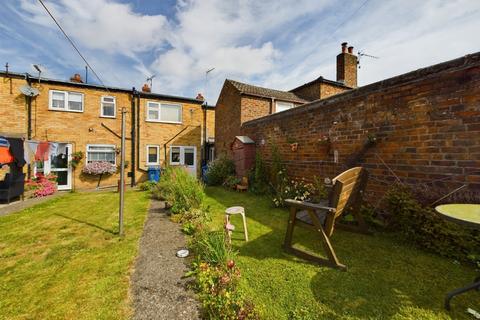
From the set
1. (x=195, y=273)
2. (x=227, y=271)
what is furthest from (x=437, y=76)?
(x=195, y=273)

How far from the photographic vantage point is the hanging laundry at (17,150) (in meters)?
6.79

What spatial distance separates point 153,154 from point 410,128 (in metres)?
12.1

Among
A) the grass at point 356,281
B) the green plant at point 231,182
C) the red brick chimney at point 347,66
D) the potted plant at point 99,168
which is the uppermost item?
the red brick chimney at point 347,66

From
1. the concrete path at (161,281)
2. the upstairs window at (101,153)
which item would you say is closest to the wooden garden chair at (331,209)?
the concrete path at (161,281)

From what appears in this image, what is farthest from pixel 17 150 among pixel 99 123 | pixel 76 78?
pixel 76 78

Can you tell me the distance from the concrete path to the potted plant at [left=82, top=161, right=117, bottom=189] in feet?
28.0

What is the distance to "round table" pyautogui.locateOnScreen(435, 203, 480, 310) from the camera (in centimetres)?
168

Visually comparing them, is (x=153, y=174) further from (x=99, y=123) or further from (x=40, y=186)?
(x=40, y=186)

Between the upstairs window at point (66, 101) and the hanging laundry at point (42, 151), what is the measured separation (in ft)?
11.3

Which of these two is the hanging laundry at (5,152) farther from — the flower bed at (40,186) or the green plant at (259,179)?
the green plant at (259,179)

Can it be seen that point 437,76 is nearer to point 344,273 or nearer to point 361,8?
point 344,273

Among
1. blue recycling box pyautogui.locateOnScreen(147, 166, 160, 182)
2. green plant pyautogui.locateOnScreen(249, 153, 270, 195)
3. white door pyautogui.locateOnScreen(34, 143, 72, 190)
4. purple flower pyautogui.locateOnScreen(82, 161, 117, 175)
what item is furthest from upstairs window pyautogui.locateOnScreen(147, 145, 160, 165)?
green plant pyautogui.locateOnScreen(249, 153, 270, 195)

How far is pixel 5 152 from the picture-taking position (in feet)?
21.5

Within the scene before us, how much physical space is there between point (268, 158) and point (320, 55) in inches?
180
